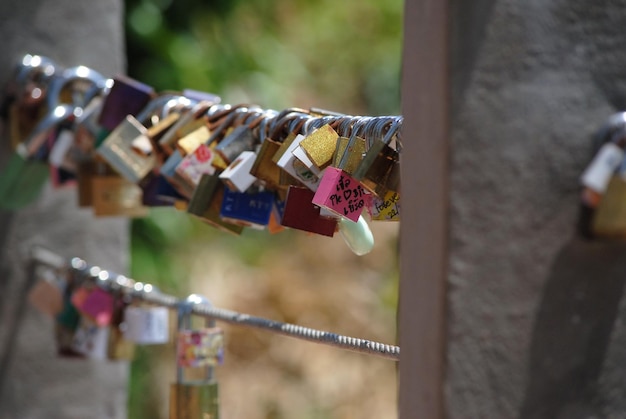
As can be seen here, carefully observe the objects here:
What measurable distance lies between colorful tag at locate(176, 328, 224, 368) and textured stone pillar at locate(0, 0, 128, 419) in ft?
2.00

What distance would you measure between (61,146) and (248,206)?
0.49 meters

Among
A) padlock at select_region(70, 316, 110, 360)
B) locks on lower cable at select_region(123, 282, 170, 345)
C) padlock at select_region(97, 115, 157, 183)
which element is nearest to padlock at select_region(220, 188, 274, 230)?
padlock at select_region(97, 115, 157, 183)

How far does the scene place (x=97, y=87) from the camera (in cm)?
137

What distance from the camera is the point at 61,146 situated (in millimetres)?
1396

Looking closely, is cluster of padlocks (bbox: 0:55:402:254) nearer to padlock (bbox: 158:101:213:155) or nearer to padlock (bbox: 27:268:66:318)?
padlock (bbox: 158:101:213:155)

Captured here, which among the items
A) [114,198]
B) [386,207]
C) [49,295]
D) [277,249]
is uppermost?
[277,249]

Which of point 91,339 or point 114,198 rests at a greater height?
point 114,198

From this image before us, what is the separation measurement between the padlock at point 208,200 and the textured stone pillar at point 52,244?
68 cm

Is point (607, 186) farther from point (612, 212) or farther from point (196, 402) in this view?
point (196, 402)

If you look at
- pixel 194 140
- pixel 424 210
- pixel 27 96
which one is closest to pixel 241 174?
pixel 194 140

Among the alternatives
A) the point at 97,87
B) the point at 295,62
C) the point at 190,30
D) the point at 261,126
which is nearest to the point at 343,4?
the point at 295,62

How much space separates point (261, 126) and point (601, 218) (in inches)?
20.6

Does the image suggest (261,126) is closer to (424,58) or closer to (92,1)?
(424,58)

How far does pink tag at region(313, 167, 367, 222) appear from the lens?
0.82 metres
